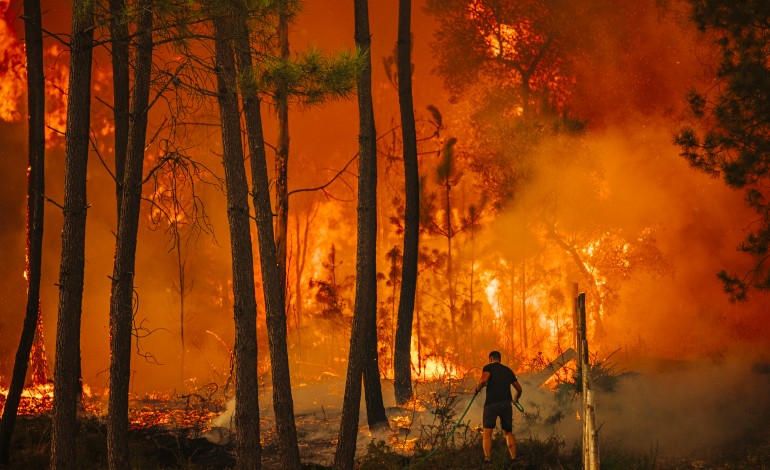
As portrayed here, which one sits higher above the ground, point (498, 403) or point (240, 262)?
point (240, 262)

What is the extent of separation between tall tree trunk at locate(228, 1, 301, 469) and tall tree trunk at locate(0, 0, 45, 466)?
372 centimetres

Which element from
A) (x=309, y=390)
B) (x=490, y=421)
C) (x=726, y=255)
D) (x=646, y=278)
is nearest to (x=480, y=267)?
(x=646, y=278)

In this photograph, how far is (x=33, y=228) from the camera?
13.4 meters

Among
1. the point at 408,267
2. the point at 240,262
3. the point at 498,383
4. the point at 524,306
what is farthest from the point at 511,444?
the point at 524,306

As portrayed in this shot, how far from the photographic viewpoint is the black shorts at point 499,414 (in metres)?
12.1

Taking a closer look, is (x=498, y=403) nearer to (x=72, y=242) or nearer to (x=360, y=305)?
(x=360, y=305)

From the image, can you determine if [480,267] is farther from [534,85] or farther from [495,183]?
[534,85]

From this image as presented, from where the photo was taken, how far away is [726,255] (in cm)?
2675

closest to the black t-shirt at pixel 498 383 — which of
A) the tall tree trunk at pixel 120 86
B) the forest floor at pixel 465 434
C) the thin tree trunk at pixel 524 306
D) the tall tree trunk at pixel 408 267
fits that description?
the forest floor at pixel 465 434

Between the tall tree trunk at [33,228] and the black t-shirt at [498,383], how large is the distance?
7305 millimetres

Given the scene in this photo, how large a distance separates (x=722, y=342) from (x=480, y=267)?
8941 mm

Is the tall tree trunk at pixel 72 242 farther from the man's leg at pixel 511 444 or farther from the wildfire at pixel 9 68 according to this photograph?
the wildfire at pixel 9 68

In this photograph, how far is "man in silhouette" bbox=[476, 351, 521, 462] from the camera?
39.8 feet

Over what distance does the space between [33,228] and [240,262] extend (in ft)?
16.0
